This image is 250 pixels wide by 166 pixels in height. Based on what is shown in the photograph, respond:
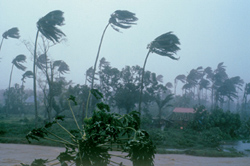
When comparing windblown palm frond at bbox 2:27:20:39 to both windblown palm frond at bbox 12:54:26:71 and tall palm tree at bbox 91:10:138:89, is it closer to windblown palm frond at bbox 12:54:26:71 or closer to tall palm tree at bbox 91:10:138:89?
windblown palm frond at bbox 12:54:26:71

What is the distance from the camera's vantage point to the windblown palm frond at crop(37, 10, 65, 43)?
1758cm

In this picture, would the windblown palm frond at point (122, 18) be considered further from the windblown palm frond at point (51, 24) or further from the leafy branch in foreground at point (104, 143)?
the leafy branch in foreground at point (104, 143)

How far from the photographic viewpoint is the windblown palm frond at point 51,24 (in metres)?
17.6

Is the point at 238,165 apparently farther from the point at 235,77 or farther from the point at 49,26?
the point at 235,77

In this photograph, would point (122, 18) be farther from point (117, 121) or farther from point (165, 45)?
point (117, 121)

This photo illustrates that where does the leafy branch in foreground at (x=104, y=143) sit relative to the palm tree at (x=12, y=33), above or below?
below

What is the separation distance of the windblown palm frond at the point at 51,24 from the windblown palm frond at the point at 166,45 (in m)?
8.08

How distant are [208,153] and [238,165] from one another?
2.34 metres

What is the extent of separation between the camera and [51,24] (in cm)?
1781

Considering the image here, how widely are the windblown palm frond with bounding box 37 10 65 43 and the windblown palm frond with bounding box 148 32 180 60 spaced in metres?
8.08

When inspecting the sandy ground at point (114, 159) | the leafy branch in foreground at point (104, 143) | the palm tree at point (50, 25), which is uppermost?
the palm tree at point (50, 25)

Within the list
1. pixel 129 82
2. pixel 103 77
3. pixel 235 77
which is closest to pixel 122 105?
pixel 129 82

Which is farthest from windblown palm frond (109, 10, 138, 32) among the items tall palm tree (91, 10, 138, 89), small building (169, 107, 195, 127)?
small building (169, 107, 195, 127)

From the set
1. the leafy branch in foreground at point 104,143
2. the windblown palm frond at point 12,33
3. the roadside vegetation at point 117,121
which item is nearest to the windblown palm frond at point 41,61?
the roadside vegetation at point 117,121
